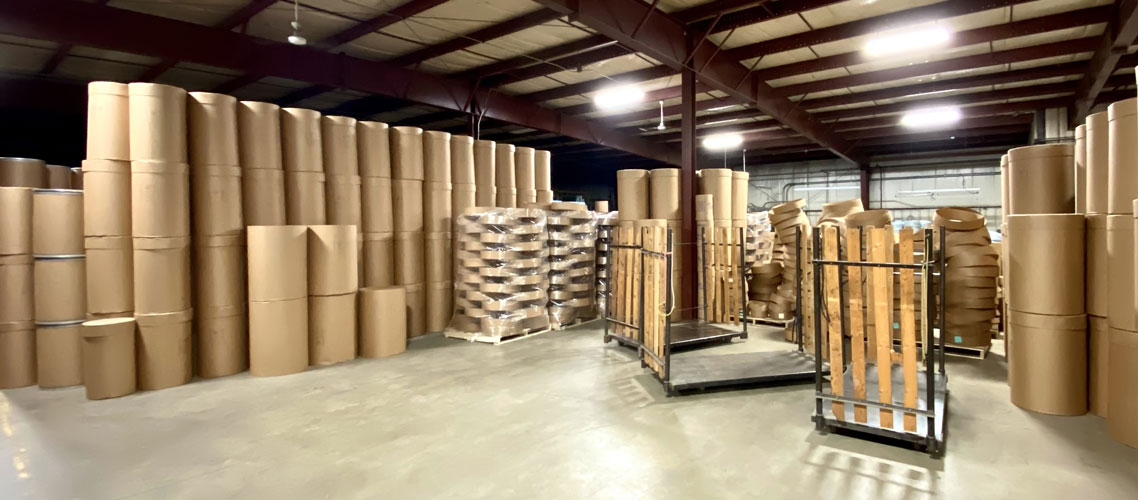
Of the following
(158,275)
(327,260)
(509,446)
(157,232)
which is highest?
(157,232)

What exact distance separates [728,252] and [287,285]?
568 cm

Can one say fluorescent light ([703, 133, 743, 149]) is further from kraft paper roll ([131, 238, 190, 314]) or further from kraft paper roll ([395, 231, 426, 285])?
kraft paper roll ([131, 238, 190, 314])

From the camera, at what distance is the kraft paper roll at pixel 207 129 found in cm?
546

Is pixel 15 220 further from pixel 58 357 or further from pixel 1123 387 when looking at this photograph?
pixel 1123 387

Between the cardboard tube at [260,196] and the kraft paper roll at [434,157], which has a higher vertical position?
the kraft paper roll at [434,157]

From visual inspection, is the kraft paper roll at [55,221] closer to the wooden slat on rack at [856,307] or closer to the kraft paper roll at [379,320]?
→ the kraft paper roll at [379,320]

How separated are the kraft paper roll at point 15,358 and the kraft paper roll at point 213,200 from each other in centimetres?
177

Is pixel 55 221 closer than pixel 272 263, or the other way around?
pixel 55 221

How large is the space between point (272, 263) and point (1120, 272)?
22.7ft

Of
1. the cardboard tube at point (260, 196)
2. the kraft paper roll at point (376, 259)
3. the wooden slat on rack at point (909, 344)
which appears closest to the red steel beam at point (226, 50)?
the cardboard tube at point (260, 196)

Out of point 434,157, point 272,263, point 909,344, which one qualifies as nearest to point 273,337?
point 272,263

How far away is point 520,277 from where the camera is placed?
7.22m

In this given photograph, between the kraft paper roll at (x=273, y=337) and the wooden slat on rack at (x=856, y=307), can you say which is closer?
the wooden slat on rack at (x=856, y=307)

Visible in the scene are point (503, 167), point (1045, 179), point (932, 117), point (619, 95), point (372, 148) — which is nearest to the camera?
point (1045, 179)
